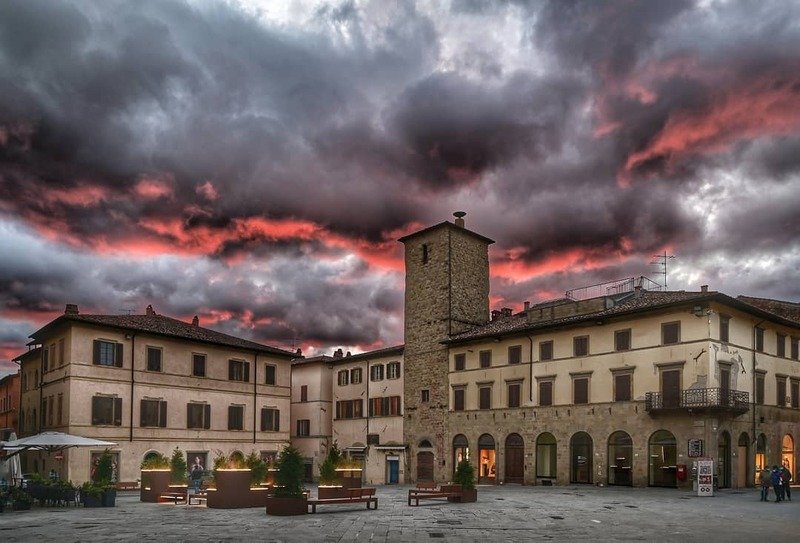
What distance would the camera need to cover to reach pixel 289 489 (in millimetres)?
23922

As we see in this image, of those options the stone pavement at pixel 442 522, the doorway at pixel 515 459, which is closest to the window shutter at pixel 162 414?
the stone pavement at pixel 442 522

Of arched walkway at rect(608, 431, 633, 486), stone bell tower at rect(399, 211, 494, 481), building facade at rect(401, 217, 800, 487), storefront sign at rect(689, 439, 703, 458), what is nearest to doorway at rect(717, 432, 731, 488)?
building facade at rect(401, 217, 800, 487)

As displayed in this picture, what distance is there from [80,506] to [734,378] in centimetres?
3121

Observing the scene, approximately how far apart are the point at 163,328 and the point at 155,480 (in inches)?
737

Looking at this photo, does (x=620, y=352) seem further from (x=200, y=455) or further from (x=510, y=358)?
(x=200, y=455)

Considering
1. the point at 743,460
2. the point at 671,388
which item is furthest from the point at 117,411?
the point at 743,460

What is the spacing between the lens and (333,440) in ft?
205

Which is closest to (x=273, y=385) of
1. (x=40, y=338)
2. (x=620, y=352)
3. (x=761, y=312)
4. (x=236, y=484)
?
(x=40, y=338)

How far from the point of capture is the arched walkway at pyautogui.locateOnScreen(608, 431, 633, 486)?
40.7 m

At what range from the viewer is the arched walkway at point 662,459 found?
38.6 m

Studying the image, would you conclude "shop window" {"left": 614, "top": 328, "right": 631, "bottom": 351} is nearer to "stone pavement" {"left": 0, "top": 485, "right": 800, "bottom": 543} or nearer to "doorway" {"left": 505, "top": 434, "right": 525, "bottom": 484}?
"doorway" {"left": 505, "top": 434, "right": 525, "bottom": 484}

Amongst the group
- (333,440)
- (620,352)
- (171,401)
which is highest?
(620,352)

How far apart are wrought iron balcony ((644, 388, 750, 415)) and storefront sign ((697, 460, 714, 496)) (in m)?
4.02

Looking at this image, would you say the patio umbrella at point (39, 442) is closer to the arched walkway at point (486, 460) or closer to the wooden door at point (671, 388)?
the arched walkway at point (486, 460)
